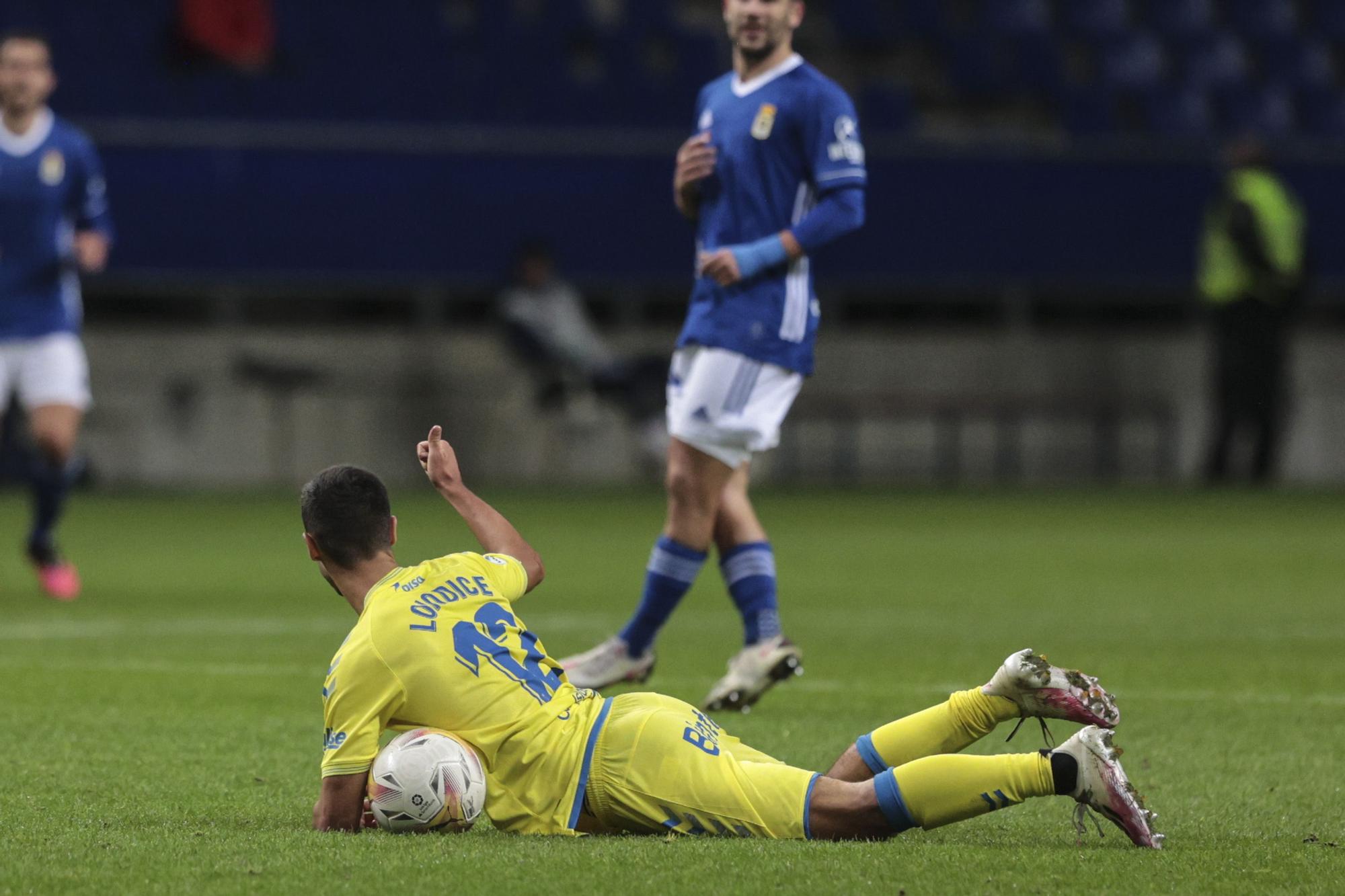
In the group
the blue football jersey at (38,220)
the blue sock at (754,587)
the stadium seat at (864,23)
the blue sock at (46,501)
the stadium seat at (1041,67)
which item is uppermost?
the stadium seat at (864,23)

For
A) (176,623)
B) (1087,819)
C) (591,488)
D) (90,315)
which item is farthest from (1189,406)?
(1087,819)

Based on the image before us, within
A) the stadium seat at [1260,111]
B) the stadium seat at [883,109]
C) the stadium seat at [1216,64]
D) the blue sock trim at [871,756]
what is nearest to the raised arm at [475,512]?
the blue sock trim at [871,756]

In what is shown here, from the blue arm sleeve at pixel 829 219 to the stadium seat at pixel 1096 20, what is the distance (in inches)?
618

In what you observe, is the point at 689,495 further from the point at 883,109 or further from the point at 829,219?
the point at 883,109

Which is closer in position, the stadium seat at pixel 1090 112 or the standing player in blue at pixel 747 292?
the standing player in blue at pixel 747 292

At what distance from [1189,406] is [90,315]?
9.77 metres

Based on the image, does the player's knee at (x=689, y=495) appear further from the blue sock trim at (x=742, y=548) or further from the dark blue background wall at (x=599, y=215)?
the dark blue background wall at (x=599, y=215)

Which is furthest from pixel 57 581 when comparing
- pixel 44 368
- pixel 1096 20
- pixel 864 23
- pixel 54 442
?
pixel 1096 20

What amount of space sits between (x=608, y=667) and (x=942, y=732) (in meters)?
2.09

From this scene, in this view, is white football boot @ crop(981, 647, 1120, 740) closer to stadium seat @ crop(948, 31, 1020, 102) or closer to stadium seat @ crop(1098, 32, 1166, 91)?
stadium seat @ crop(948, 31, 1020, 102)

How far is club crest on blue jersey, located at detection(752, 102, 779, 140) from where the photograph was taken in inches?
247

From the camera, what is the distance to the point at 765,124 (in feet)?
20.6

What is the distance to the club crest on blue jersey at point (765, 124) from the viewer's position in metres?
6.28

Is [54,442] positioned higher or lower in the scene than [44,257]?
lower
